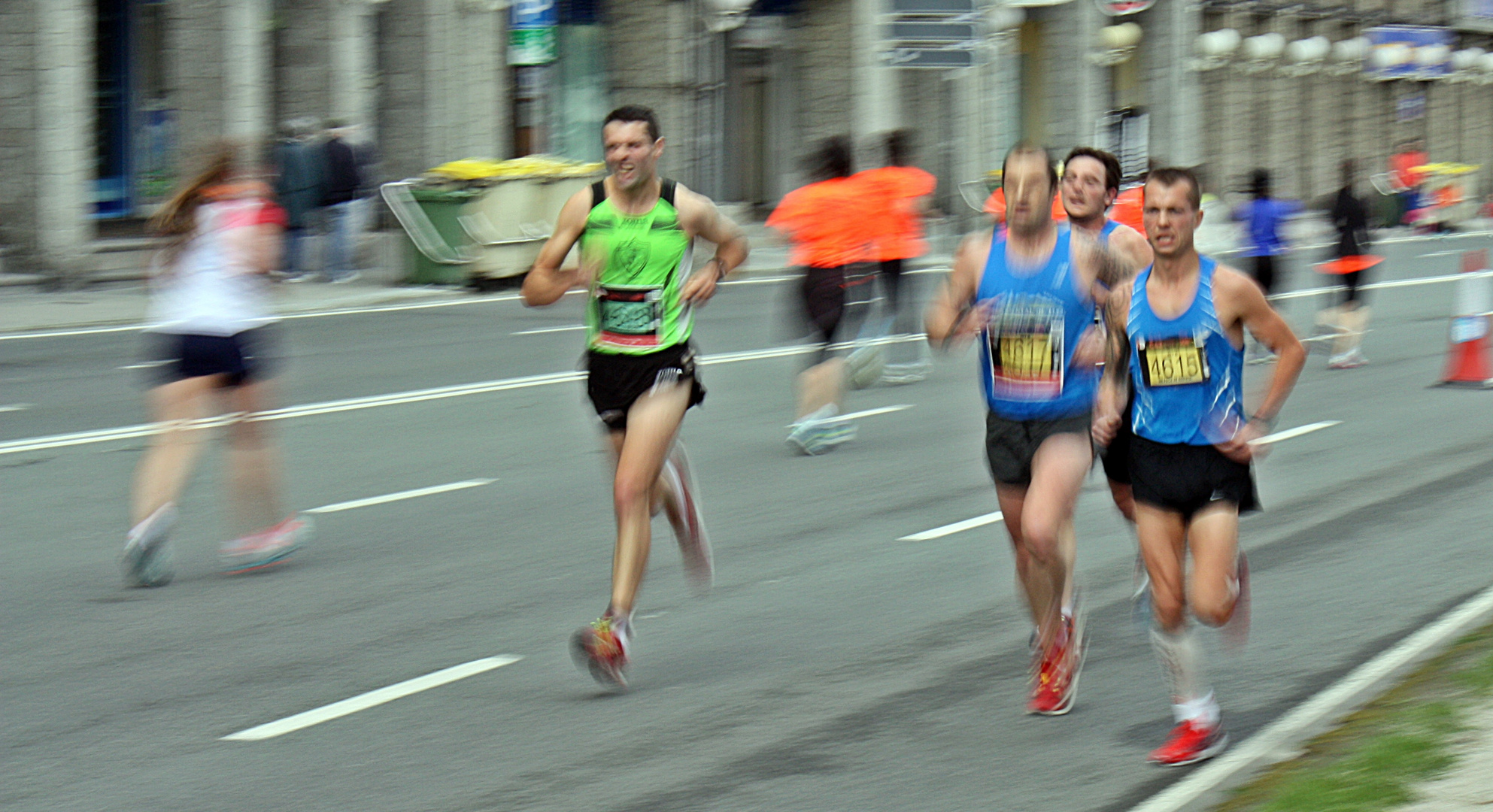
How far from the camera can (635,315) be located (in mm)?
6344

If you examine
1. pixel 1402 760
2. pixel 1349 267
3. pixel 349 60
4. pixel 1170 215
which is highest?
pixel 349 60

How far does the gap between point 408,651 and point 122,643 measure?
1.02 m

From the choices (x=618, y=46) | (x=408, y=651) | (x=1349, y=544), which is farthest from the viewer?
(x=618, y=46)

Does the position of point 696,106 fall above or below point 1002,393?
above

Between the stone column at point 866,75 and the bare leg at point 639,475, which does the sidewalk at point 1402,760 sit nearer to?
the bare leg at point 639,475

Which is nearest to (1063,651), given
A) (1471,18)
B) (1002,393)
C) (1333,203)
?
(1002,393)

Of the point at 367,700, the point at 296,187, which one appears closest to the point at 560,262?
the point at 367,700

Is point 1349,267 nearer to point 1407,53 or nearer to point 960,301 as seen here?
point 960,301

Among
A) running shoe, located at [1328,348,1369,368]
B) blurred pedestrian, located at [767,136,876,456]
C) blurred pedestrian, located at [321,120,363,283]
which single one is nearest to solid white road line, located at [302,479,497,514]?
blurred pedestrian, located at [767,136,876,456]

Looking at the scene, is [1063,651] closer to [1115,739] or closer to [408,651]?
[1115,739]

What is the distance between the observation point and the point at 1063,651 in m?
5.86

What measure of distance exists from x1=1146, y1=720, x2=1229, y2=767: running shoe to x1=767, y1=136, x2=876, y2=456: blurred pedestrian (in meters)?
6.05

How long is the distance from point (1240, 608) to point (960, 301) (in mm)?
1176

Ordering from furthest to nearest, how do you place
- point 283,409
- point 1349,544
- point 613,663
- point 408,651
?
point 283,409 < point 1349,544 < point 408,651 < point 613,663
